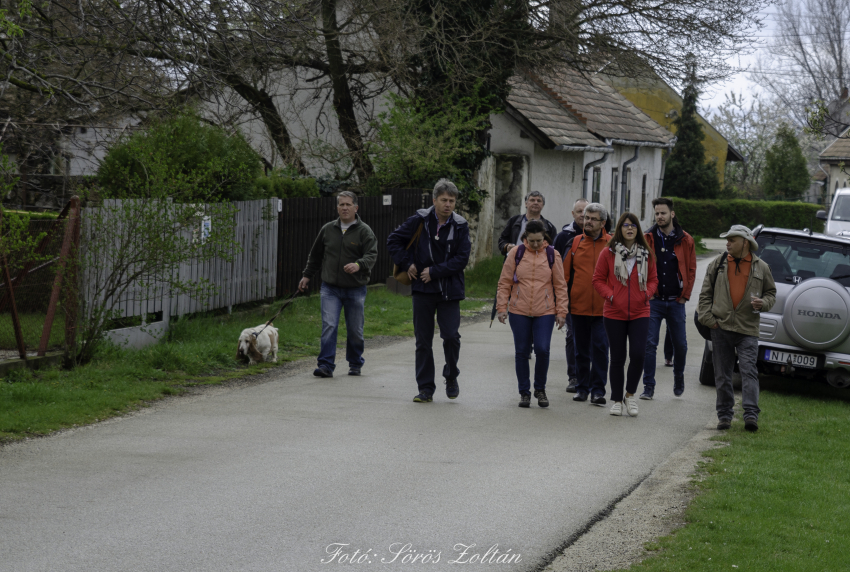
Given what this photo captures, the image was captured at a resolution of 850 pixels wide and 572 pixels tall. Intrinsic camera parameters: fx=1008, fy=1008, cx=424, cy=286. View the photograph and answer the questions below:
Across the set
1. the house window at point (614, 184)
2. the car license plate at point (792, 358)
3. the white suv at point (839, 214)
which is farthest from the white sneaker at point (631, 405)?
the house window at point (614, 184)

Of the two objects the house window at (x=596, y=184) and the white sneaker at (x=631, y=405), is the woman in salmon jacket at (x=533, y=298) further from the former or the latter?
the house window at (x=596, y=184)

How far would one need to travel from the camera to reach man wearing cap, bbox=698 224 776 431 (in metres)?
8.58

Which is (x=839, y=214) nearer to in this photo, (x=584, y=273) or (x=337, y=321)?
(x=584, y=273)

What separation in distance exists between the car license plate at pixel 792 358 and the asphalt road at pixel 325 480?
36.3 inches

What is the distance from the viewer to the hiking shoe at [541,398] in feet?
30.3

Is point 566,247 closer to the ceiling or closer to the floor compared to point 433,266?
closer to the ceiling

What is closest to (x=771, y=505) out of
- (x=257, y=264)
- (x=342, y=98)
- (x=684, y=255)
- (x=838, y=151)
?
(x=684, y=255)

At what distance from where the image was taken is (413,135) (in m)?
19.6

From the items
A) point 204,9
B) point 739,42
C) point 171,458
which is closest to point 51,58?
point 204,9

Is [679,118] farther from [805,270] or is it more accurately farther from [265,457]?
[265,457]

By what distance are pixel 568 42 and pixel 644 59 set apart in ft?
5.25

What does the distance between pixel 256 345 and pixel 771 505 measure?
6.48m

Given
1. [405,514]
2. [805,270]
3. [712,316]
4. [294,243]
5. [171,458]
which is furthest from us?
[294,243]

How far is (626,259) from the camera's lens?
29.9 feet
